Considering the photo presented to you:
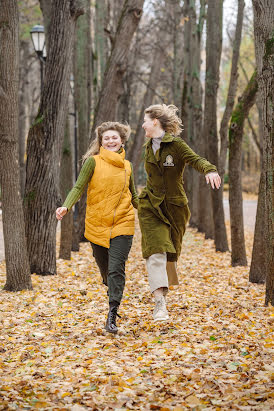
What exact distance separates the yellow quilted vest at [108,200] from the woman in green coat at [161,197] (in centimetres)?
23

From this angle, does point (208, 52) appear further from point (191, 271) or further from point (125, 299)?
point (125, 299)

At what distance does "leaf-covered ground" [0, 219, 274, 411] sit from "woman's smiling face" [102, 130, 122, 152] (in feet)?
5.98

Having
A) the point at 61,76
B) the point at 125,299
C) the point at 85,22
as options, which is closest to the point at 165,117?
the point at 125,299

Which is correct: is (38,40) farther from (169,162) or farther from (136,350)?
(136,350)

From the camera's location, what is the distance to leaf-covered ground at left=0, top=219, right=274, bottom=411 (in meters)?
3.73

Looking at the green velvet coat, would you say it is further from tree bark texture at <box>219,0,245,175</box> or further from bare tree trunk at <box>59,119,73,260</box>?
tree bark texture at <box>219,0,245,175</box>

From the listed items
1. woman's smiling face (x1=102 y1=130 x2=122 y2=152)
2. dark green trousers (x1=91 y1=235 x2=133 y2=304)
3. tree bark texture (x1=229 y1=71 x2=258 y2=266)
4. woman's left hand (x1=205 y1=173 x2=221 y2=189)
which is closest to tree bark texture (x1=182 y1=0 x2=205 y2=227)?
tree bark texture (x1=229 y1=71 x2=258 y2=266)

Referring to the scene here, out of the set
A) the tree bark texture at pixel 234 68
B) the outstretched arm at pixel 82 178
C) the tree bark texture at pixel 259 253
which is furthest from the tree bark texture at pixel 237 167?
the outstretched arm at pixel 82 178

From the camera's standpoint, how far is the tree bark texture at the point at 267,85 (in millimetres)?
6023

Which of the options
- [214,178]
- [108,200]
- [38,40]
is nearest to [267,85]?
[214,178]

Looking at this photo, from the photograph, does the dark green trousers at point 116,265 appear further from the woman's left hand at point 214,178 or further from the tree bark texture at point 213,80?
the tree bark texture at point 213,80

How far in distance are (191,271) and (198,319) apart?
3.95 m

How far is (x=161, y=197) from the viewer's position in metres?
5.55

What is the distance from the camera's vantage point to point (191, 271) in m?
9.99
